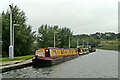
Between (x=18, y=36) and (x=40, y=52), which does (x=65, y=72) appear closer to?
(x=40, y=52)

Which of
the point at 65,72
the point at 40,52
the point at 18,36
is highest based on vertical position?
the point at 18,36

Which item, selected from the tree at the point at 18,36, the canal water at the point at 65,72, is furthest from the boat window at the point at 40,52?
the tree at the point at 18,36

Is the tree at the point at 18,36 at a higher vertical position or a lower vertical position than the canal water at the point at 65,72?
higher

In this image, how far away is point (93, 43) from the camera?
620 ft

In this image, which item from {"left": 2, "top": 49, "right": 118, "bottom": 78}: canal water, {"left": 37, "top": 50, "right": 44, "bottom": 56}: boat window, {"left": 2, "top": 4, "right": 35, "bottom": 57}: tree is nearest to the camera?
{"left": 2, "top": 49, "right": 118, "bottom": 78}: canal water

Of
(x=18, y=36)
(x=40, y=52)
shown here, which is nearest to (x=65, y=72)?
(x=40, y=52)

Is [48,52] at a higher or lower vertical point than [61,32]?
lower

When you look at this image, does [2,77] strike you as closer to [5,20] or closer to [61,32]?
[5,20]

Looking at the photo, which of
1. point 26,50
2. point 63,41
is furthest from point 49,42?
point 63,41

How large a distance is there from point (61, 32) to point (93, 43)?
106m

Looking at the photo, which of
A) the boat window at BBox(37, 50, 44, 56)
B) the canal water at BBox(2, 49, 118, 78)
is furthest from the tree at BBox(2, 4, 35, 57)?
the canal water at BBox(2, 49, 118, 78)

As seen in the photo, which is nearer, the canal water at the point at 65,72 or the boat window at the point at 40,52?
the canal water at the point at 65,72

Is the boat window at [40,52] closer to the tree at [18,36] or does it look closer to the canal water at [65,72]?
the canal water at [65,72]

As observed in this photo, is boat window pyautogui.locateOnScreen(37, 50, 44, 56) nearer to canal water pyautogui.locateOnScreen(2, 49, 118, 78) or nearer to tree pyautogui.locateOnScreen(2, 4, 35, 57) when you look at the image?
canal water pyautogui.locateOnScreen(2, 49, 118, 78)
